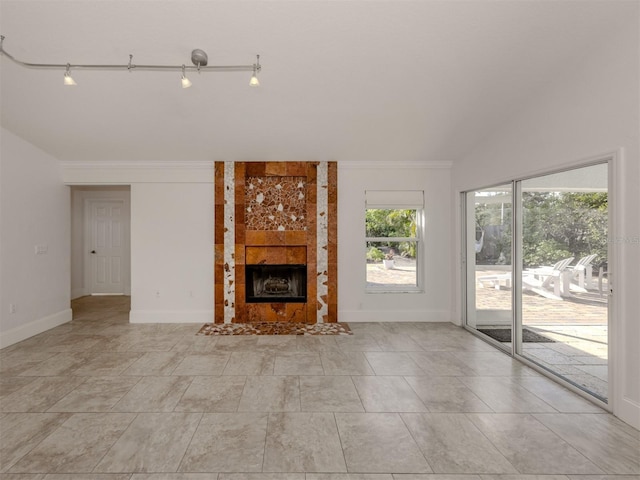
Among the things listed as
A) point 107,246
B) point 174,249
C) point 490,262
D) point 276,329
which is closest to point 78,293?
point 107,246

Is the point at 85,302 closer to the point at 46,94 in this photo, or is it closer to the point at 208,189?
the point at 208,189

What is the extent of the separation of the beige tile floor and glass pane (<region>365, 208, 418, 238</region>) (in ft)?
6.43

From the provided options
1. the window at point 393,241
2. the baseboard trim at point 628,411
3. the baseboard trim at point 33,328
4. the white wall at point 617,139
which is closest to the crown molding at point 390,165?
the window at point 393,241

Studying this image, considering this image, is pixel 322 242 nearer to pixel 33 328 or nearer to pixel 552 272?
pixel 552 272

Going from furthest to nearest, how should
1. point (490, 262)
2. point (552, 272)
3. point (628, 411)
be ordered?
point (490, 262) < point (552, 272) < point (628, 411)

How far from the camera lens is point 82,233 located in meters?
7.85

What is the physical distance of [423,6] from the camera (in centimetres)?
257

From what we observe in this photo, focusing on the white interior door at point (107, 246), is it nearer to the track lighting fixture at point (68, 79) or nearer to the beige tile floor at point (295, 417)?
the beige tile floor at point (295, 417)

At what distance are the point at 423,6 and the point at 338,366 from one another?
3.30 metres

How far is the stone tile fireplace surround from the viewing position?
5293mm

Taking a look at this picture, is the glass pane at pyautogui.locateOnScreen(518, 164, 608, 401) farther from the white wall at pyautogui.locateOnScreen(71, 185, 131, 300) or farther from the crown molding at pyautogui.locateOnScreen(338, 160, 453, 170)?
the white wall at pyautogui.locateOnScreen(71, 185, 131, 300)

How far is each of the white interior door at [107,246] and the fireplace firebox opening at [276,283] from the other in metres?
4.30

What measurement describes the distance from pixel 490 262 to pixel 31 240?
20.3ft

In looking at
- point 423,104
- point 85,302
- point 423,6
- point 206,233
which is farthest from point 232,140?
point 85,302
